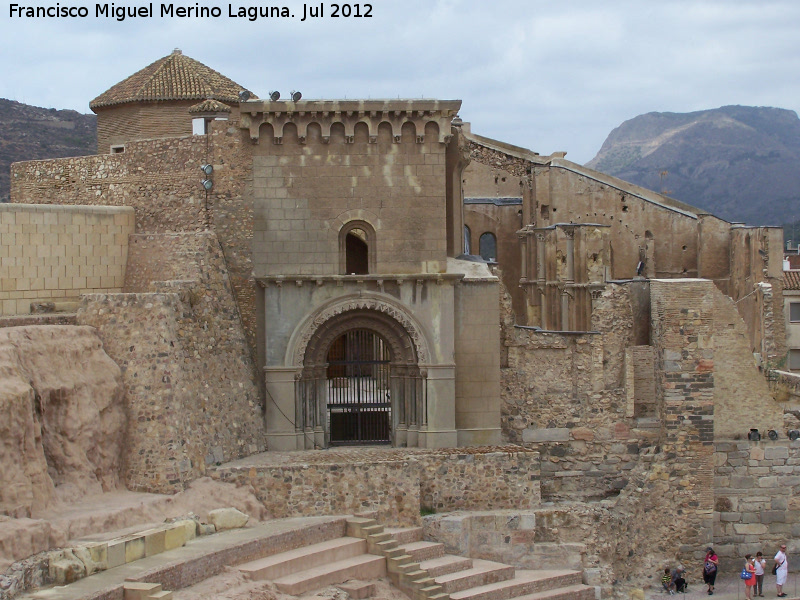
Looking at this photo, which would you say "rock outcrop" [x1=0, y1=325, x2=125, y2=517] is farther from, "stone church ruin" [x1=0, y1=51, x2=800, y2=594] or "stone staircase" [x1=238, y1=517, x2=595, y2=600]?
"stone staircase" [x1=238, y1=517, x2=595, y2=600]

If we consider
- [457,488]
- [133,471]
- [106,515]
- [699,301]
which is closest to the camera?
[106,515]

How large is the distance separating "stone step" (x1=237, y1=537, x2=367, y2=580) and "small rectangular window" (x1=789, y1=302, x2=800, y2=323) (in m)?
26.6

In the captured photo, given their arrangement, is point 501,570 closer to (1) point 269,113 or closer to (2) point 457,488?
(2) point 457,488

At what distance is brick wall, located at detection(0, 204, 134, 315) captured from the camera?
21422mm

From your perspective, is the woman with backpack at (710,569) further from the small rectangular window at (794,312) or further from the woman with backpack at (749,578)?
the small rectangular window at (794,312)

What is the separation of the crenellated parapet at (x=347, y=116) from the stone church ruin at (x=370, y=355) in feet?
0.15

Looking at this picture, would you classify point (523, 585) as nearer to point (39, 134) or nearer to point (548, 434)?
point (548, 434)

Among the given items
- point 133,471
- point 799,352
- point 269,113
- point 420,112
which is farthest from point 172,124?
point 799,352

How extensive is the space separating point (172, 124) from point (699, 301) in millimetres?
13588

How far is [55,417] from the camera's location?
61.9 feet

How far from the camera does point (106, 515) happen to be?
1792 centimetres

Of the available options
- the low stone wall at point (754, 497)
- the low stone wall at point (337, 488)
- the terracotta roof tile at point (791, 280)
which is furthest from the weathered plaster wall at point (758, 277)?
the low stone wall at point (337, 488)

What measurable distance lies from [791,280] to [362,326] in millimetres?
24415

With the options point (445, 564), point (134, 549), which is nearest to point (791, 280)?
point (445, 564)
